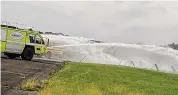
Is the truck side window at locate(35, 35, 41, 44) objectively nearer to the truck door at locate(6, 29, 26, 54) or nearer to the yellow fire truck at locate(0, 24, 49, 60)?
the yellow fire truck at locate(0, 24, 49, 60)

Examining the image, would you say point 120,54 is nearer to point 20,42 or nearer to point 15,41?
point 20,42

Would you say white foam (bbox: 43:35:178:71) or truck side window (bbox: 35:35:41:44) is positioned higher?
truck side window (bbox: 35:35:41:44)

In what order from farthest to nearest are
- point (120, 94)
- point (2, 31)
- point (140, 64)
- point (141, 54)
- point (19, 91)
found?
point (141, 54), point (140, 64), point (2, 31), point (120, 94), point (19, 91)

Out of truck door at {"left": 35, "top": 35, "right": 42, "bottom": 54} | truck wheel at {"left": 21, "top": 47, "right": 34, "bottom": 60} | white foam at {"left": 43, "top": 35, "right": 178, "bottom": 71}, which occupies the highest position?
truck door at {"left": 35, "top": 35, "right": 42, "bottom": 54}

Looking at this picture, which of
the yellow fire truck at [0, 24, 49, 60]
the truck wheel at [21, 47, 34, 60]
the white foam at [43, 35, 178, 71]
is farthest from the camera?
the white foam at [43, 35, 178, 71]

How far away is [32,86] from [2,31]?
2101 centimetres

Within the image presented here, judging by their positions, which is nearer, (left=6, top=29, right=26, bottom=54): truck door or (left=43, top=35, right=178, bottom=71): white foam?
(left=6, top=29, right=26, bottom=54): truck door

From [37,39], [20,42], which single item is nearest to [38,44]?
[37,39]

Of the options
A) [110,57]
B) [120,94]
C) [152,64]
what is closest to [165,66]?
[152,64]

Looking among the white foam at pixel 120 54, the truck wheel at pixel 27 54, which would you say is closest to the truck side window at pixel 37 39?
the truck wheel at pixel 27 54

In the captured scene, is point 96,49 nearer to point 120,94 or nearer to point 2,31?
point 2,31

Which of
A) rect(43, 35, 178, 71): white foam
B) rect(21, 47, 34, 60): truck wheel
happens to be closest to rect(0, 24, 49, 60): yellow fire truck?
rect(21, 47, 34, 60): truck wheel

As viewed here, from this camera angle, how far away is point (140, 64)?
75.6 meters

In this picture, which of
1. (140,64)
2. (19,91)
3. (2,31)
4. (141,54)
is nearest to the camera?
(19,91)
